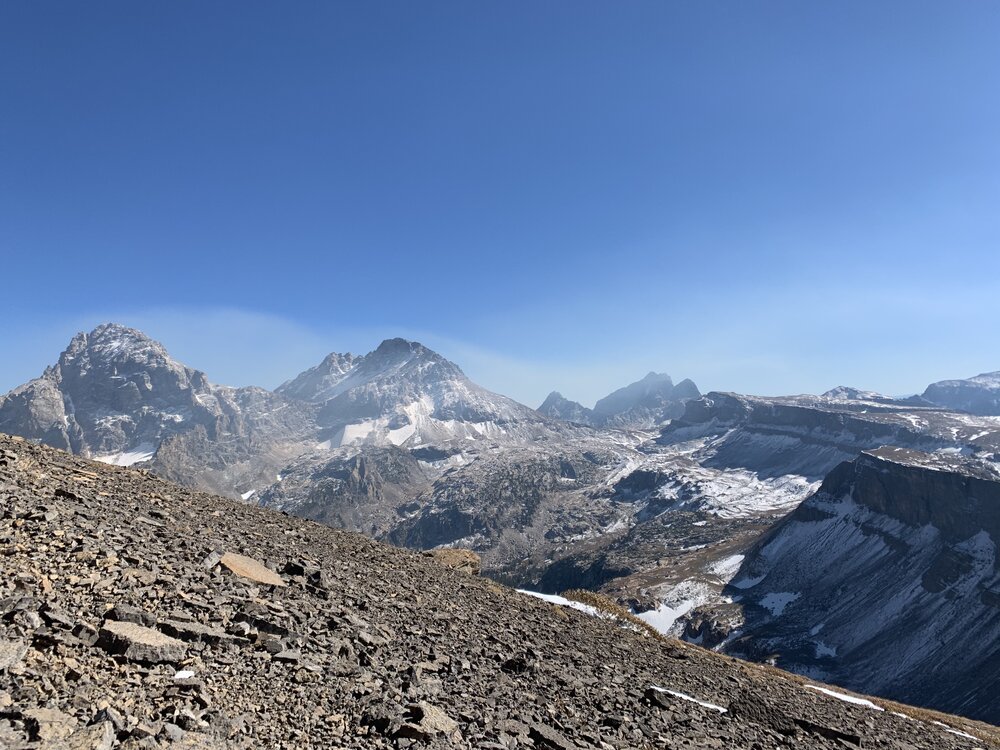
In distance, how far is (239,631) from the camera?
1652 cm

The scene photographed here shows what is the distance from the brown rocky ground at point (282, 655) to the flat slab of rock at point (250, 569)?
91 mm

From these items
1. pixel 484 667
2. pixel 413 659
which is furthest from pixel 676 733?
pixel 413 659

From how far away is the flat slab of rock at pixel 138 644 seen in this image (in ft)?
44.6

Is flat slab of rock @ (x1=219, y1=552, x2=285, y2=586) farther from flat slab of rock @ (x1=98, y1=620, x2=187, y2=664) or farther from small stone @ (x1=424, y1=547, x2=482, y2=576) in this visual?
small stone @ (x1=424, y1=547, x2=482, y2=576)

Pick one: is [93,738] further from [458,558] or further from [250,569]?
[458,558]

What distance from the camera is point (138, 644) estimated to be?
1380 centimetres

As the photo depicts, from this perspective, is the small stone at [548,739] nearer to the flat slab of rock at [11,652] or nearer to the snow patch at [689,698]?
the snow patch at [689,698]

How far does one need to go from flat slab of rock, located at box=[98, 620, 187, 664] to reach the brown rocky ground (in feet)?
0.18

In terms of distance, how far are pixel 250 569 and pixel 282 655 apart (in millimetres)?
6714

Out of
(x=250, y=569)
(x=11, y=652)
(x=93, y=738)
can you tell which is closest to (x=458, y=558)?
(x=250, y=569)

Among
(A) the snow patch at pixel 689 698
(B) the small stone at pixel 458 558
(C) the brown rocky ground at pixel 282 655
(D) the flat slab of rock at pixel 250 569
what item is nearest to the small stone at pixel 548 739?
(C) the brown rocky ground at pixel 282 655

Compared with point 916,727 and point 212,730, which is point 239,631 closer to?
point 212,730

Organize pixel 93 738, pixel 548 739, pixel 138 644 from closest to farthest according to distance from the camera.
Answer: pixel 93 738
pixel 138 644
pixel 548 739

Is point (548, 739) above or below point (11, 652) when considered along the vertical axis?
below
